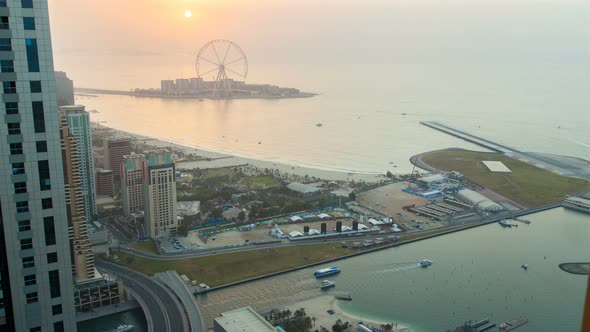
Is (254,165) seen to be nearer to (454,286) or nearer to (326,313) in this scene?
(454,286)

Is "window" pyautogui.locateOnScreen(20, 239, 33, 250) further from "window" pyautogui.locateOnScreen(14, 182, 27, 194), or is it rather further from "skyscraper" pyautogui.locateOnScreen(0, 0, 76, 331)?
"window" pyautogui.locateOnScreen(14, 182, 27, 194)

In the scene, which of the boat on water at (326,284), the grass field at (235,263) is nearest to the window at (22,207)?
the grass field at (235,263)

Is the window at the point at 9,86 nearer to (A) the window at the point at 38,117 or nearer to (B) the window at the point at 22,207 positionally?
(A) the window at the point at 38,117

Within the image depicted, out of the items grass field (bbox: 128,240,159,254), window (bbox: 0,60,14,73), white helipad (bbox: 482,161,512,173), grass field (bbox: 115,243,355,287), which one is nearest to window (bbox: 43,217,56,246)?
window (bbox: 0,60,14,73)

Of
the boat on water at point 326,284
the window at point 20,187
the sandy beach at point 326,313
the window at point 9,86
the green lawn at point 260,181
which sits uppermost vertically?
the window at point 9,86

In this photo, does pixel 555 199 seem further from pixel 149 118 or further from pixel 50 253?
pixel 149 118

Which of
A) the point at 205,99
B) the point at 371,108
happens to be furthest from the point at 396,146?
the point at 205,99
